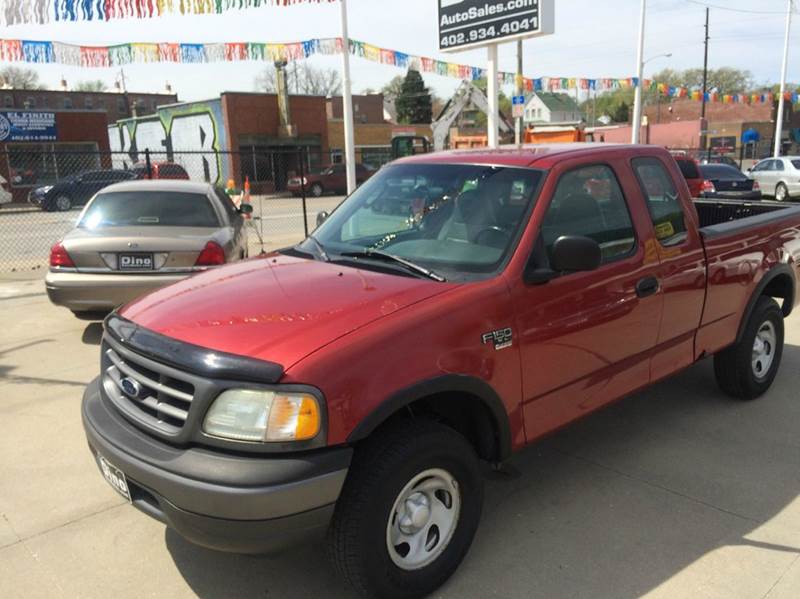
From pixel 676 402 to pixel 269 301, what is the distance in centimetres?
351

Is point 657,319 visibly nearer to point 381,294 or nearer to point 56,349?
point 381,294

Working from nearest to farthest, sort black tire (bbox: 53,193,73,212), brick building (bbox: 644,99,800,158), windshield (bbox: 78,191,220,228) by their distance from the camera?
windshield (bbox: 78,191,220,228)
black tire (bbox: 53,193,73,212)
brick building (bbox: 644,99,800,158)

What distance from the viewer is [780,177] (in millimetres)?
22734

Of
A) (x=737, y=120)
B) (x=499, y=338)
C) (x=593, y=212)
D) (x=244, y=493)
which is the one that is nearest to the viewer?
(x=244, y=493)

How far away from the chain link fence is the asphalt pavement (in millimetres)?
5873

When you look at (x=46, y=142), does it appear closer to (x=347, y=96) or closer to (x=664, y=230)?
(x=347, y=96)

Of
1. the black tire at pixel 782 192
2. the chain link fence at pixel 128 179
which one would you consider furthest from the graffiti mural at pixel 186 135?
the black tire at pixel 782 192

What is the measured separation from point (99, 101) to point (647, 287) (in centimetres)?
8538

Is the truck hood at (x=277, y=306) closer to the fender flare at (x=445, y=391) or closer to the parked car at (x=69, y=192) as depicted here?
the fender flare at (x=445, y=391)

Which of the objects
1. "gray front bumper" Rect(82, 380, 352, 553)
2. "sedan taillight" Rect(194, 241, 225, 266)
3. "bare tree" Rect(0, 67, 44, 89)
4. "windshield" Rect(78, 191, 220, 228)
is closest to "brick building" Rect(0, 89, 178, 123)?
"bare tree" Rect(0, 67, 44, 89)

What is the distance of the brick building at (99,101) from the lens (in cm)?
6961

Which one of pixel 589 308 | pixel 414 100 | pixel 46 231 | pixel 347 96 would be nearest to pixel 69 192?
pixel 46 231

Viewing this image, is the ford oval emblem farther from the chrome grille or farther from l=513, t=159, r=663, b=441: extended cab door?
l=513, t=159, r=663, b=441: extended cab door

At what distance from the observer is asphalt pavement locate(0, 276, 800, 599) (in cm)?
299
